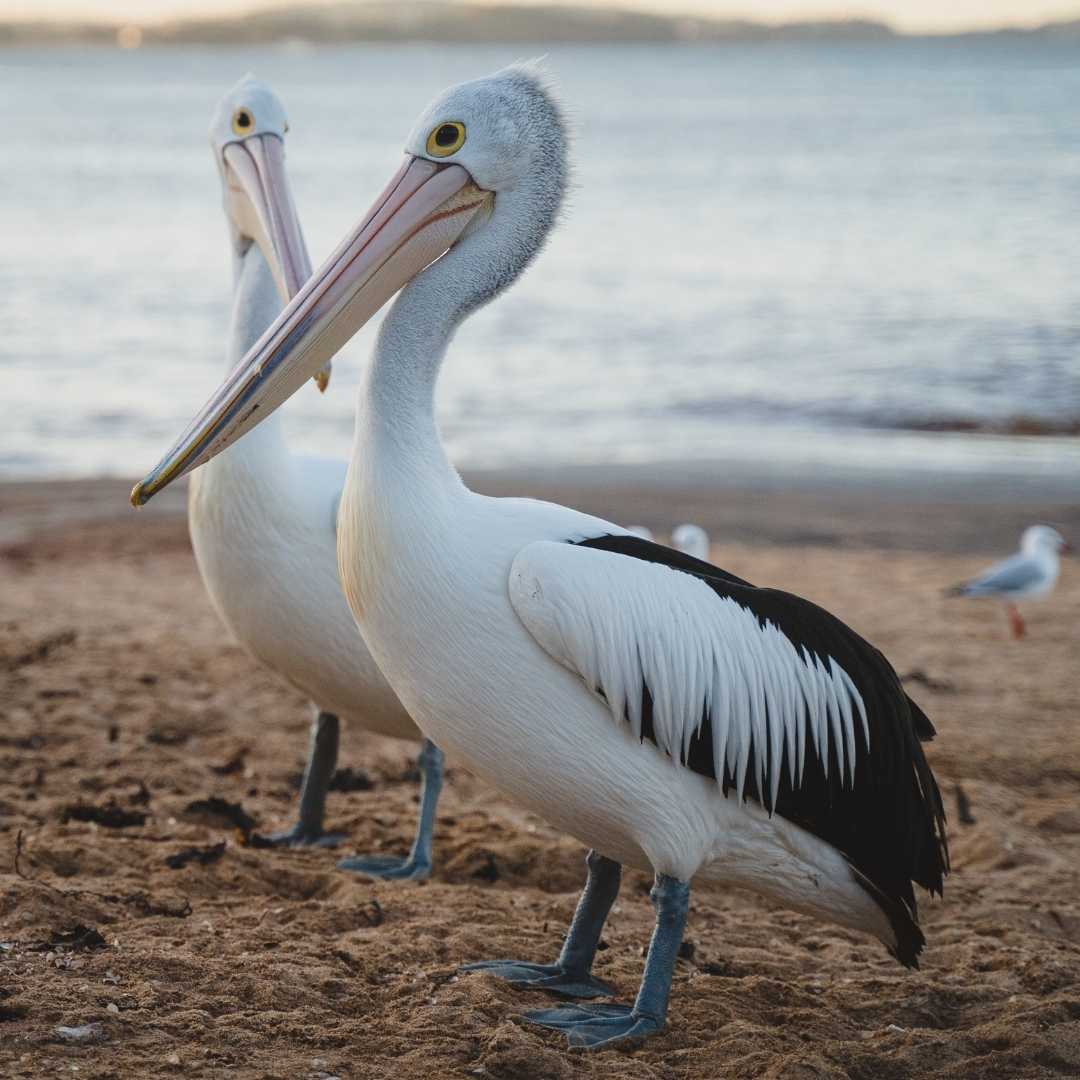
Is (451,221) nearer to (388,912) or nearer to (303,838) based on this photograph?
(388,912)

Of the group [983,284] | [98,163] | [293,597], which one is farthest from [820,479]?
[98,163]

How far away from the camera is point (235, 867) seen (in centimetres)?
422

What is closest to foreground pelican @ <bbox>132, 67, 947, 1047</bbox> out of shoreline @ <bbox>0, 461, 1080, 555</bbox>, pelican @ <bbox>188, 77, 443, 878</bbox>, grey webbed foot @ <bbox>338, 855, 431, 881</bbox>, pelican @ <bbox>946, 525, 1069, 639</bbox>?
pelican @ <bbox>188, 77, 443, 878</bbox>

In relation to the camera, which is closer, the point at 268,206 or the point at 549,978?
the point at 549,978

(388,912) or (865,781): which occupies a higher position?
(865,781)

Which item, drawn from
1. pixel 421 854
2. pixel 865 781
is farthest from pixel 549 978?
pixel 421 854

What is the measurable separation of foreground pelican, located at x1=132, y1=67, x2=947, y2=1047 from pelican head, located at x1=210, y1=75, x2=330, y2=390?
1325 mm

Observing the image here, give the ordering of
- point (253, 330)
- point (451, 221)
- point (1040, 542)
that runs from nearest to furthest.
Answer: point (451, 221), point (253, 330), point (1040, 542)

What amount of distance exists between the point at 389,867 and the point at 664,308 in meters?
16.1

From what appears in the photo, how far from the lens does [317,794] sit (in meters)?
4.75

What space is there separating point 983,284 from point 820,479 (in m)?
11.6

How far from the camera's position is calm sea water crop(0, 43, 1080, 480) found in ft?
42.8

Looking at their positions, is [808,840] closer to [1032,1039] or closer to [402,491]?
[1032,1039]

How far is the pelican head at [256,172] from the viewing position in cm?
459
